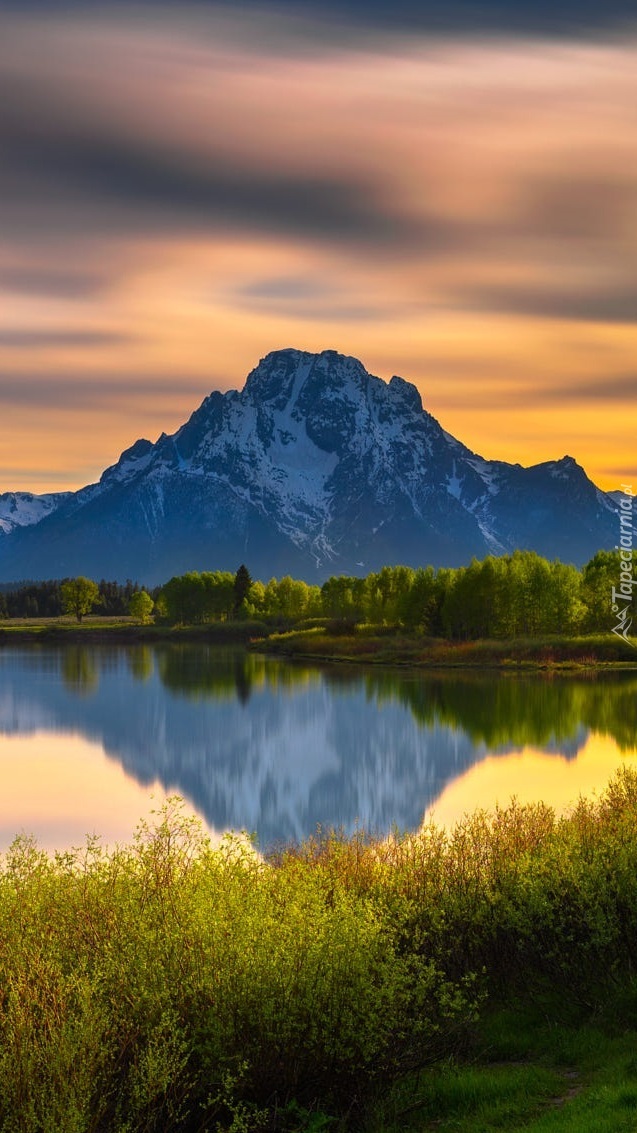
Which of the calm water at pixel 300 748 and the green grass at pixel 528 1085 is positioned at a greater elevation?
the green grass at pixel 528 1085

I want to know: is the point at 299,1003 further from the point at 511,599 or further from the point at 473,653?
the point at 511,599

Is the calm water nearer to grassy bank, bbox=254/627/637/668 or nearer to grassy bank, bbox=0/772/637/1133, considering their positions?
grassy bank, bbox=254/627/637/668

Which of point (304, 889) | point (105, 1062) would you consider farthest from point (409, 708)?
point (105, 1062)

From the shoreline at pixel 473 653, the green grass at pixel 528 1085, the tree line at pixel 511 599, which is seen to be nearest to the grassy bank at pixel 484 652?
the shoreline at pixel 473 653

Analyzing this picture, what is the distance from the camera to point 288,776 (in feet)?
189

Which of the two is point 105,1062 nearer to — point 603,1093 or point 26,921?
point 26,921

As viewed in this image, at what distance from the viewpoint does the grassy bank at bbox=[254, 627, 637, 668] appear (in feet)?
375

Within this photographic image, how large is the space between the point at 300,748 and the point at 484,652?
5542 cm

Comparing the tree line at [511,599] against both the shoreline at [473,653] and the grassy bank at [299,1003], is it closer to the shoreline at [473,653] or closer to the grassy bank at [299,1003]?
the shoreline at [473,653]

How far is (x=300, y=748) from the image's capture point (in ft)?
220

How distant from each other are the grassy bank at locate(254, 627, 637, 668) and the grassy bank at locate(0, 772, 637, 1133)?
301 feet

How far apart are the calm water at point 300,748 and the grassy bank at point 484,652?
1092 centimetres

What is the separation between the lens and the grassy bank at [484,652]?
375ft

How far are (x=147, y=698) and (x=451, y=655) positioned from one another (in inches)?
1588
